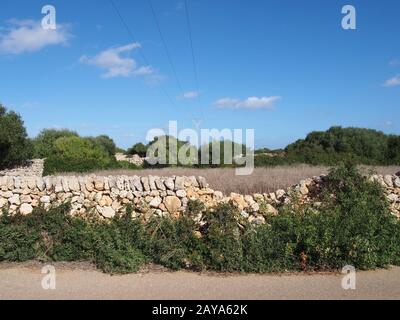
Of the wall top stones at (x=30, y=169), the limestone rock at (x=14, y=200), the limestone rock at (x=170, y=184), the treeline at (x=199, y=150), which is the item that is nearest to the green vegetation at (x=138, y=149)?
the treeline at (x=199, y=150)

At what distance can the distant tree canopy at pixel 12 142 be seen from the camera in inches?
1110

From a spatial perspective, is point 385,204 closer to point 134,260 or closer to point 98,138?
point 134,260

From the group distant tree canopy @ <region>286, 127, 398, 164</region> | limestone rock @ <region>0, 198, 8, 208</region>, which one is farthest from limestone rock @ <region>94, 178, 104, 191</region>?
distant tree canopy @ <region>286, 127, 398, 164</region>

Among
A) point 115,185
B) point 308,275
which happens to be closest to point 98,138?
point 115,185

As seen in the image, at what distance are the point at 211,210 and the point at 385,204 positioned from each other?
337 centimetres

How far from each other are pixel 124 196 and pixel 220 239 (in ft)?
7.98

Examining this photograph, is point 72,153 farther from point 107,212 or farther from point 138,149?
point 107,212

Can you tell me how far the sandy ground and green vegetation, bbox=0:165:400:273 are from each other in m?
0.27

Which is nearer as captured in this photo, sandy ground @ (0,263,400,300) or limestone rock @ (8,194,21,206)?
sandy ground @ (0,263,400,300)

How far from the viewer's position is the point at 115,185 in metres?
8.37

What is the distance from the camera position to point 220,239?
671 cm

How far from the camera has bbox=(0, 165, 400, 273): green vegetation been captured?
21.4 ft

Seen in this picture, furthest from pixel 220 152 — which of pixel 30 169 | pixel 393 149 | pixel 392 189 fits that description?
pixel 392 189

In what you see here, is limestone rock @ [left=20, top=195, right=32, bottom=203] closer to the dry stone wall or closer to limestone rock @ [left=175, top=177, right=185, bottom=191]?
the dry stone wall
